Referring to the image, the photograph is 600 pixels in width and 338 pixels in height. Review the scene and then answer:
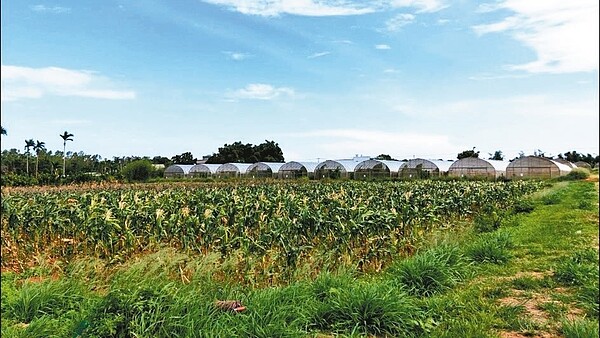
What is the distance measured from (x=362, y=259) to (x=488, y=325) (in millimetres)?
2680

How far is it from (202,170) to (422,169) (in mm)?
18521

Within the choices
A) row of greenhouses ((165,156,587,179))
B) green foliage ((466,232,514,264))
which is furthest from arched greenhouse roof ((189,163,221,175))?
green foliage ((466,232,514,264))

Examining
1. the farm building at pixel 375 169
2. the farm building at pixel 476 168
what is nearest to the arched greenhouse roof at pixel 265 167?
the farm building at pixel 375 169

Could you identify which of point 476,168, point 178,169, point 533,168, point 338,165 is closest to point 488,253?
point 338,165

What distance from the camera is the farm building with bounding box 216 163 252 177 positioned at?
1556 inches

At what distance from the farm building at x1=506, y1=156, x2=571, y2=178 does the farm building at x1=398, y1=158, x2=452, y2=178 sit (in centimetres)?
521

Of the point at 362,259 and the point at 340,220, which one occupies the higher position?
the point at 340,220

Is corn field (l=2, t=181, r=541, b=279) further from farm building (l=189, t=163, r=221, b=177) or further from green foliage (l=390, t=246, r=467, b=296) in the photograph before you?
farm building (l=189, t=163, r=221, b=177)

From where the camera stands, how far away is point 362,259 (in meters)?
6.71

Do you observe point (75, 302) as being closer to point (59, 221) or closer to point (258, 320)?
point (258, 320)

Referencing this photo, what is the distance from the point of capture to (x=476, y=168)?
38.9 m

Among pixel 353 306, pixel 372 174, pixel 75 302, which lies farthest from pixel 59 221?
pixel 372 174

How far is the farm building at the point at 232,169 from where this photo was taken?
130 ft

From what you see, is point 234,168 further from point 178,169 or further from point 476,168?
point 476,168
